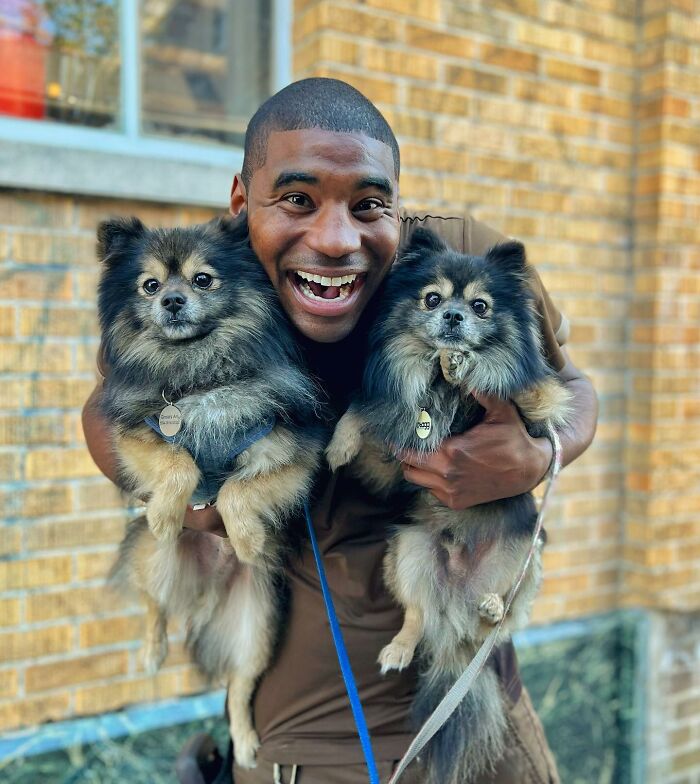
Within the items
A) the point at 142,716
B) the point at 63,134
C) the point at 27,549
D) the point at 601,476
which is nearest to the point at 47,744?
the point at 142,716

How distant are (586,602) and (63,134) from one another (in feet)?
Result: 10.7

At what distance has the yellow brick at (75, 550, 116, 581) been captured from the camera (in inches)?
113

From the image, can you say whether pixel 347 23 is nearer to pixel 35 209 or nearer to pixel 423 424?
pixel 35 209

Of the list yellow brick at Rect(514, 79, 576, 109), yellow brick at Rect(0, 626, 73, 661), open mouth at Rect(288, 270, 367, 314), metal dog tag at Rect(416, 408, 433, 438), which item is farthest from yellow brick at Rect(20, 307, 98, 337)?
yellow brick at Rect(514, 79, 576, 109)

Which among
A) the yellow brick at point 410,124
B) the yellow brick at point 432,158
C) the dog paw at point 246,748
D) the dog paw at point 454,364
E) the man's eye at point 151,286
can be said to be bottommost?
the dog paw at point 246,748

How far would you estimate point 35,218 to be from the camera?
2.77 metres

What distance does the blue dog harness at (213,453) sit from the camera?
1.82 meters

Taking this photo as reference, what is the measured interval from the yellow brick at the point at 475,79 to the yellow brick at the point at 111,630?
8.63 feet

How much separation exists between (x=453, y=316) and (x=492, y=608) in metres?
0.74

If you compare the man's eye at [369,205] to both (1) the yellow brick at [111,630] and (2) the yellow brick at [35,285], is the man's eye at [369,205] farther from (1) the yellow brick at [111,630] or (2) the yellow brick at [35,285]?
(1) the yellow brick at [111,630]

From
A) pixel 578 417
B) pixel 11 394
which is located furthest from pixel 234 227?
pixel 11 394

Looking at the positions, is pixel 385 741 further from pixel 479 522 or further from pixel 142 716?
pixel 142 716

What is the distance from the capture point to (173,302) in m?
1.82

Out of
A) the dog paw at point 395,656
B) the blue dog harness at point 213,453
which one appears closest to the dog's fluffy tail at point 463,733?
the dog paw at point 395,656
